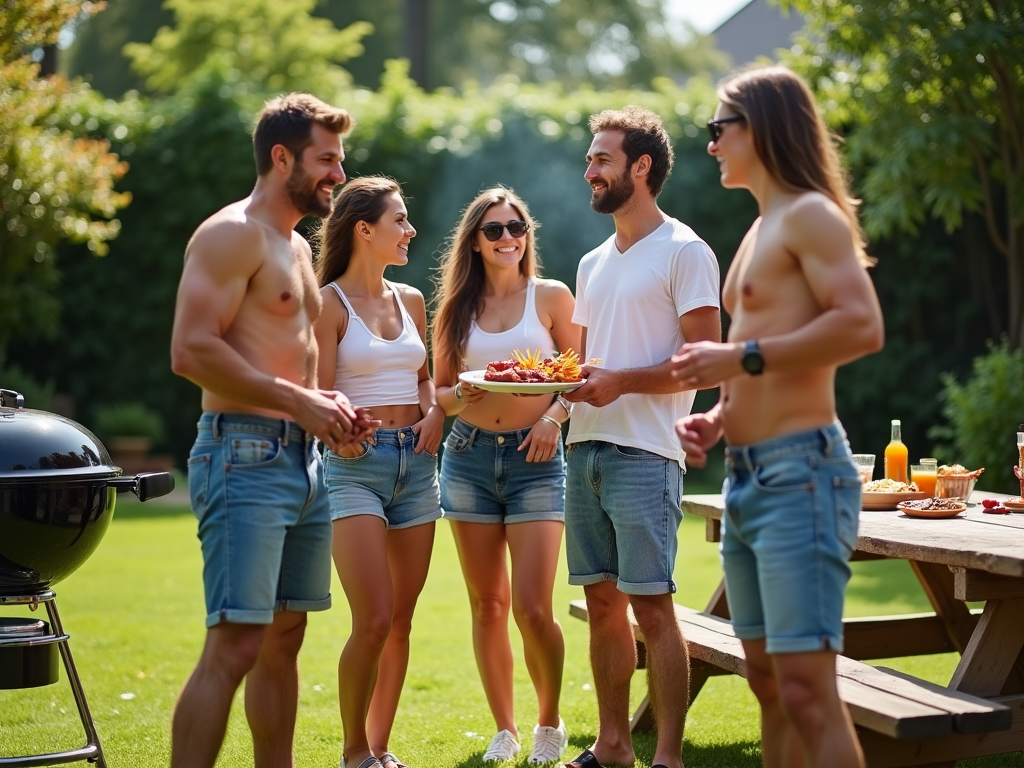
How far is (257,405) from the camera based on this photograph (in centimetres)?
332

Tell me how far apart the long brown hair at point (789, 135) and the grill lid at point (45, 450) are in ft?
8.20

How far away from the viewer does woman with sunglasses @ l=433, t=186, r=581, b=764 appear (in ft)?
14.9

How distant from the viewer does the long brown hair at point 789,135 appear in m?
3.11

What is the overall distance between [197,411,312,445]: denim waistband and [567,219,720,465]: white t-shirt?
1.29 m

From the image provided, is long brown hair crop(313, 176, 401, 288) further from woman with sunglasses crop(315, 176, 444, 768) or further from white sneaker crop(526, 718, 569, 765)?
white sneaker crop(526, 718, 569, 765)

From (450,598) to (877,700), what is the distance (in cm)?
490

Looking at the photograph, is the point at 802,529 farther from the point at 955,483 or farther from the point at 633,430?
the point at 955,483

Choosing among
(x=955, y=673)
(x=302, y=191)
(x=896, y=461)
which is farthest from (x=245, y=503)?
(x=896, y=461)

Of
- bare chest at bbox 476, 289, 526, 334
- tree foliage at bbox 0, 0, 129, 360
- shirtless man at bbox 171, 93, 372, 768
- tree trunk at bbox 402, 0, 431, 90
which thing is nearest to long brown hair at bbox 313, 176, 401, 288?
bare chest at bbox 476, 289, 526, 334

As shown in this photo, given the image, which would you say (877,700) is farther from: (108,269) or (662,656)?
(108,269)

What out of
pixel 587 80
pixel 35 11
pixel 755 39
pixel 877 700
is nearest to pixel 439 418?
pixel 877 700

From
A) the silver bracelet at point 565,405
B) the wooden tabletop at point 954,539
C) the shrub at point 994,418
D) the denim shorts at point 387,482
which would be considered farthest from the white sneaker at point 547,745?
the shrub at point 994,418

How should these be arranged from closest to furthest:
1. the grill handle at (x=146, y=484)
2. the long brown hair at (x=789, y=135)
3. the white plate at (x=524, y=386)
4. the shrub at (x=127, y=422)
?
1. the long brown hair at (x=789, y=135)
2. the white plate at (x=524, y=386)
3. the grill handle at (x=146, y=484)
4. the shrub at (x=127, y=422)

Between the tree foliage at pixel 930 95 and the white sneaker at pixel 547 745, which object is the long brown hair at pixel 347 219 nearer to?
the white sneaker at pixel 547 745
